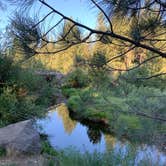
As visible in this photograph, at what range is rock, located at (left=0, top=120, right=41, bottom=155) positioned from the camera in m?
5.95

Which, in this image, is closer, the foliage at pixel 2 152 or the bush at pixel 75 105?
the foliage at pixel 2 152

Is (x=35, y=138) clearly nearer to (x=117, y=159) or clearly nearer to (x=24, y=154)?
(x=24, y=154)

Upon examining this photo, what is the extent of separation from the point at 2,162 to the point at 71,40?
3.33 m

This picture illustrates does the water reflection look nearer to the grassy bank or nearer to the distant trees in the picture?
the grassy bank

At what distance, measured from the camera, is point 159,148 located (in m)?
7.40

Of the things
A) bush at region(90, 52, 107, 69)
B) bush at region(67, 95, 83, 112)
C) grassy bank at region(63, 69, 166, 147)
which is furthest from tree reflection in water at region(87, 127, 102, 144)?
bush at region(90, 52, 107, 69)

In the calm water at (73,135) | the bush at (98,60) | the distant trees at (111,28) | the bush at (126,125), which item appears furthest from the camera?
the calm water at (73,135)

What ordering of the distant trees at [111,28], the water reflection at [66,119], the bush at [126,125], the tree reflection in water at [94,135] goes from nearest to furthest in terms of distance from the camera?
the distant trees at [111,28]
the bush at [126,125]
the tree reflection in water at [94,135]
the water reflection at [66,119]

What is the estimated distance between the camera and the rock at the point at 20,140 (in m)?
5.95

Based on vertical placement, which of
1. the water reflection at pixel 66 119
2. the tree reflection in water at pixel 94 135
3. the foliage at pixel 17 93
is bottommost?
the tree reflection in water at pixel 94 135

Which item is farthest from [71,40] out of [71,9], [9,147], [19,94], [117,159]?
[19,94]

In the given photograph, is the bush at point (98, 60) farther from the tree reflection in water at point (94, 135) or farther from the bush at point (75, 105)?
the bush at point (75, 105)

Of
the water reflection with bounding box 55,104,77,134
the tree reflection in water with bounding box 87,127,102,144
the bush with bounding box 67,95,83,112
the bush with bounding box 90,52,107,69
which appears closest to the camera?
the bush with bounding box 90,52,107,69

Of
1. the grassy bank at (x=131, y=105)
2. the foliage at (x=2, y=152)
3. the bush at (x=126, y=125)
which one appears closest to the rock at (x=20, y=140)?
the foliage at (x=2, y=152)
